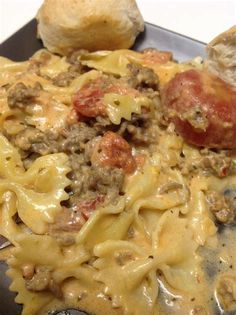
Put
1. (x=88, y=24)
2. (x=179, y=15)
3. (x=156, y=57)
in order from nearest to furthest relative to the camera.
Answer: (x=88, y=24)
(x=156, y=57)
(x=179, y=15)

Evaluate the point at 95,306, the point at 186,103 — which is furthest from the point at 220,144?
the point at 95,306

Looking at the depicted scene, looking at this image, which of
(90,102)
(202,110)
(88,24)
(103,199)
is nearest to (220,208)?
(202,110)

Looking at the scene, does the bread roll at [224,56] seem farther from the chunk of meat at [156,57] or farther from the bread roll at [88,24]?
the bread roll at [88,24]

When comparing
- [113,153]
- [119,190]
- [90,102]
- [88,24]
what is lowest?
[119,190]

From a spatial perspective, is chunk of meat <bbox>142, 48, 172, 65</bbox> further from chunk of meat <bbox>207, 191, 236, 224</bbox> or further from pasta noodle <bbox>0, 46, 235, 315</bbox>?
chunk of meat <bbox>207, 191, 236, 224</bbox>

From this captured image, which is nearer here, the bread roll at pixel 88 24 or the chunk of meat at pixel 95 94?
the chunk of meat at pixel 95 94

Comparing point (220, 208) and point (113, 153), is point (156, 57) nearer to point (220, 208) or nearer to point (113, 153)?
point (113, 153)

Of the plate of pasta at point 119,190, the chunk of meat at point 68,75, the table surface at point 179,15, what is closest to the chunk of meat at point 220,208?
the plate of pasta at point 119,190
